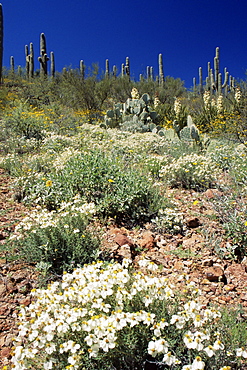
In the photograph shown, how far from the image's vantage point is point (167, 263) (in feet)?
10.5

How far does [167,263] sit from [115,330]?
167 cm

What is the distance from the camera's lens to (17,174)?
5.61 meters

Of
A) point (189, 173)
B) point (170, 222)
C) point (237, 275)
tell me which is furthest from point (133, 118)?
point (237, 275)

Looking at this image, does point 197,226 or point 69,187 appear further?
point 69,187

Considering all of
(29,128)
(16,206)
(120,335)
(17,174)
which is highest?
(29,128)

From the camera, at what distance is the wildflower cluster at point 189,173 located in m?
5.43

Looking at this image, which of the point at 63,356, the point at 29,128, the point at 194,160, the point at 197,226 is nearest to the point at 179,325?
the point at 63,356

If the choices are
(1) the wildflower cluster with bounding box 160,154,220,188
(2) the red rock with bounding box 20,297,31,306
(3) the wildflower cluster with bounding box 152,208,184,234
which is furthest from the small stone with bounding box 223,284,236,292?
(1) the wildflower cluster with bounding box 160,154,220,188

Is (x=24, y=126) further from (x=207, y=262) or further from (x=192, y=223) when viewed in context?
(x=207, y=262)

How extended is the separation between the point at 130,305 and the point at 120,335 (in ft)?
0.82

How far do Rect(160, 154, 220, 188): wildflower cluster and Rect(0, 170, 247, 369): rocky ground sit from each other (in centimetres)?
109

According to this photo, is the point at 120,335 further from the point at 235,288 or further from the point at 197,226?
the point at 197,226

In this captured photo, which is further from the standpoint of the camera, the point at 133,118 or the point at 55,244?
the point at 133,118

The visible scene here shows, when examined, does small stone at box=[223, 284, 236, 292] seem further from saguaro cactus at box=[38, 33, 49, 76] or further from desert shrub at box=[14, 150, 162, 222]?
saguaro cactus at box=[38, 33, 49, 76]
